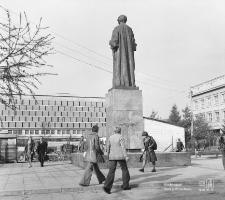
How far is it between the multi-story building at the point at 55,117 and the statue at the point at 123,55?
69.0 m

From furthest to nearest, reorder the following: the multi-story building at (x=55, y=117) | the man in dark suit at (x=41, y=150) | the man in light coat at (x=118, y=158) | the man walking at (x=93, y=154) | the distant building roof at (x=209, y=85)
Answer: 1. the multi-story building at (x=55, y=117)
2. the distant building roof at (x=209, y=85)
3. the man in dark suit at (x=41, y=150)
4. the man walking at (x=93, y=154)
5. the man in light coat at (x=118, y=158)

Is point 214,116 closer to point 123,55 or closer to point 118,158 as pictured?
point 123,55

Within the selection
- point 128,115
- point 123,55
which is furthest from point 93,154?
point 123,55

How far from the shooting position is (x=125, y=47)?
14727 mm

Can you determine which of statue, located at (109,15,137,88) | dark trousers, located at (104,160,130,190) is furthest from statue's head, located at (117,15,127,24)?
dark trousers, located at (104,160,130,190)

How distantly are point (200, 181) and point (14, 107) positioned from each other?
626cm

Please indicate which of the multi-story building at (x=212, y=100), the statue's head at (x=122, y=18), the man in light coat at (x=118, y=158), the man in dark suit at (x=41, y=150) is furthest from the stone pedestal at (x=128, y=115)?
the multi-story building at (x=212, y=100)

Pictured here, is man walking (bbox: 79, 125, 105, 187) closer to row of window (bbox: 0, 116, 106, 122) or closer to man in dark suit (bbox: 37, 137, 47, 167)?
man in dark suit (bbox: 37, 137, 47, 167)

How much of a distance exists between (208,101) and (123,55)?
A: 48.3 meters

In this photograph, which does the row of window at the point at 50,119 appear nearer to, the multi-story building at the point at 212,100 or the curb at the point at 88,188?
the multi-story building at the point at 212,100

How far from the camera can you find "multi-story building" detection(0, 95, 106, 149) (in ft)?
276

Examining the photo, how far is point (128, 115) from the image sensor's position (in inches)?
550

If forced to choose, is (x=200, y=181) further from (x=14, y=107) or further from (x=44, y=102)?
(x=44, y=102)

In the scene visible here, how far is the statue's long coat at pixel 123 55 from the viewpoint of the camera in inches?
573
